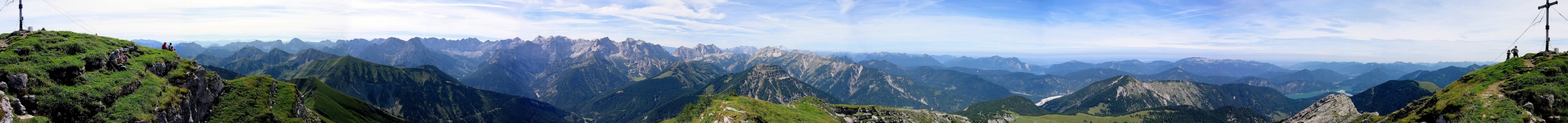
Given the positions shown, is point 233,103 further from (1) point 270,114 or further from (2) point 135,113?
(2) point 135,113

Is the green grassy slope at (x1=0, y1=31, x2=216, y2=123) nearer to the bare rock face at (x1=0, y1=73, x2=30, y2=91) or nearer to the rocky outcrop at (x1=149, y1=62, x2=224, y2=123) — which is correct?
the bare rock face at (x1=0, y1=73, x2=30, y2=91)

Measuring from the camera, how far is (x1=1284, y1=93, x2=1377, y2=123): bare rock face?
3661 inches

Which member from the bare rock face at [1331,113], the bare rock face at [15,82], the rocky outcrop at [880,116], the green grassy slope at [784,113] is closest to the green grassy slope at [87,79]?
the bare rock face at [15,82]

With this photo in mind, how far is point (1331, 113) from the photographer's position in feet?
332

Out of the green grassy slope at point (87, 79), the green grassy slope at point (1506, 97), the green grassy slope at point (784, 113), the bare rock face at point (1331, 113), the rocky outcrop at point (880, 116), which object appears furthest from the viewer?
the rocky outcrop at point (880, 116)

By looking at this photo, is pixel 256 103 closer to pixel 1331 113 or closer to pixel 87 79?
pixel 87 79

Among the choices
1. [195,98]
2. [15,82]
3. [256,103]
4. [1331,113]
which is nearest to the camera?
[15,82]

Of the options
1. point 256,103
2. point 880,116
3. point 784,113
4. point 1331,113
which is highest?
point 1331,113

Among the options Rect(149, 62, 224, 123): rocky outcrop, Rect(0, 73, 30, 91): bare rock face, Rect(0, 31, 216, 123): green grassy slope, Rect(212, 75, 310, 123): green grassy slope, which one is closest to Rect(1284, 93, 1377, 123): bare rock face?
Rect(0, 31, 216, 123): green grassy slope

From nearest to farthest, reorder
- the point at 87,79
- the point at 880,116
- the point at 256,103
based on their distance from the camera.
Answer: the point at 87,79, the point at 256,103, the point at 880,116

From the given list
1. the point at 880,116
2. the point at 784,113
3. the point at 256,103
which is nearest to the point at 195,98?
the point at 256,103

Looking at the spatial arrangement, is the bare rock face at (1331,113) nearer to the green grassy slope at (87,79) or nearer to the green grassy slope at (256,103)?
the green grassy slope at (87,79)

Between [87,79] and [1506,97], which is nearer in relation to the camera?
[87,79]

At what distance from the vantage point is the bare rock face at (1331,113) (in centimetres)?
9300
